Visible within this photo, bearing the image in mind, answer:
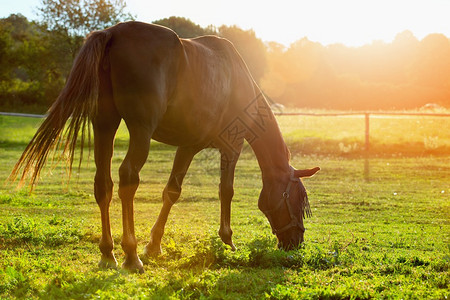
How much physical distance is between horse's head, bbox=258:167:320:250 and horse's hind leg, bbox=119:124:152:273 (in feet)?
A: 6.27

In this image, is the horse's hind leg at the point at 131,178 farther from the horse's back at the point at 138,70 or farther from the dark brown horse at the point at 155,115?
the horse's back at the point at 138,70

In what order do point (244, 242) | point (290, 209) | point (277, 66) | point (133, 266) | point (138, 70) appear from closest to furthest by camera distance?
point (138, 70) < point (133, 266) < point (290, 209) < point (244, 242) < point (277, 66)

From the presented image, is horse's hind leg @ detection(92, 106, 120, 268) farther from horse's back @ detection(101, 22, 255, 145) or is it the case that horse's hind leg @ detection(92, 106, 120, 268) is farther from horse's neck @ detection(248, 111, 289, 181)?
horse's neck @ detection(248, 111, 289, 181)

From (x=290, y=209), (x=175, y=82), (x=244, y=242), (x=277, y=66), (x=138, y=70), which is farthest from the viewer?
(x=277, y=66)

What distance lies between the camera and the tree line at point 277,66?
3769cm

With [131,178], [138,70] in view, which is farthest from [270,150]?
[138,70]


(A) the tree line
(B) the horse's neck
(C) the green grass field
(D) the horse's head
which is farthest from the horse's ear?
(A) the tree line

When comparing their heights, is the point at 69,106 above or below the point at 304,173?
above

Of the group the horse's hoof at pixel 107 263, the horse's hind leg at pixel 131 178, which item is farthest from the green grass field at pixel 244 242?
the horse's hind leg at pixel 131 178

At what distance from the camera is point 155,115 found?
4.67 meters

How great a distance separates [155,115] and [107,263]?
5.09ft

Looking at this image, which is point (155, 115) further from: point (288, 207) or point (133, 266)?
point (288, 207)

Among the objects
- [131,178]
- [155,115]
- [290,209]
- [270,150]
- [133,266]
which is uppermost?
[155,115]

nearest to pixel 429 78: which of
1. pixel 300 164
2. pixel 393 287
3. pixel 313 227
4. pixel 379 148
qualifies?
pixel 379 148
